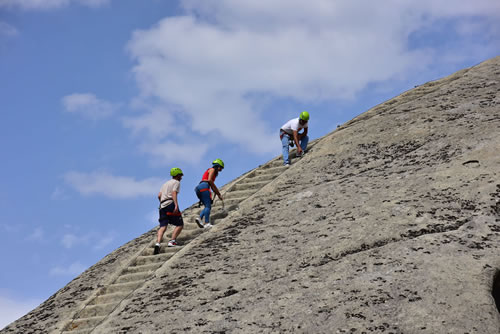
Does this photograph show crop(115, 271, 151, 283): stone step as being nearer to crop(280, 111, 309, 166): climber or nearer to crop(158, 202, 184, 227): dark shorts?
crop(158, 202, 184, 227): dark shorts

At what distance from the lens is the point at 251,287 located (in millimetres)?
9312

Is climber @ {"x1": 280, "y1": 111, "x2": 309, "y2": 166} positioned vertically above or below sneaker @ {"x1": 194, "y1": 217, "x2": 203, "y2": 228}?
above

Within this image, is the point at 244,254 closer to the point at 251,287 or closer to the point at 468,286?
the point at 251,287

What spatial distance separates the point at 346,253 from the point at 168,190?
552 cm

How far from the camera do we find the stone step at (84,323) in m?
10.7

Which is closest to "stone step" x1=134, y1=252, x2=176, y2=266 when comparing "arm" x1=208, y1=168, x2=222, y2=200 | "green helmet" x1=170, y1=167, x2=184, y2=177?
"green helmet" x1=170, y1=167, x2=184, y2=177

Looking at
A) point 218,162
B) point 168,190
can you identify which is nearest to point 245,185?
point 218,162

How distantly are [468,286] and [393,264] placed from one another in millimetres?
1220

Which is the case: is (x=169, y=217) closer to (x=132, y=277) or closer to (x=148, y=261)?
(x=148, y=261)

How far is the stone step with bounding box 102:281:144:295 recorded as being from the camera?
38.0 feet

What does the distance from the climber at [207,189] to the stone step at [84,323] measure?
11.4 feet

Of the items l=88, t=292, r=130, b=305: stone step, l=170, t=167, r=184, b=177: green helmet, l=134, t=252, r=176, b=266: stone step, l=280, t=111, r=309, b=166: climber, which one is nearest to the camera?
l=88, t=292, r=130, b=305: stone step

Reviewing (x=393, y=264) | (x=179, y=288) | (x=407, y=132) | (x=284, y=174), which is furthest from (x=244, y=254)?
(x=407, y=132)

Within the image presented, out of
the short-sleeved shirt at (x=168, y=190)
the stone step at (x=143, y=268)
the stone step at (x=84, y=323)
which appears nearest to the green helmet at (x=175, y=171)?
the short-sleeved shirt at (x=168, y=190)
